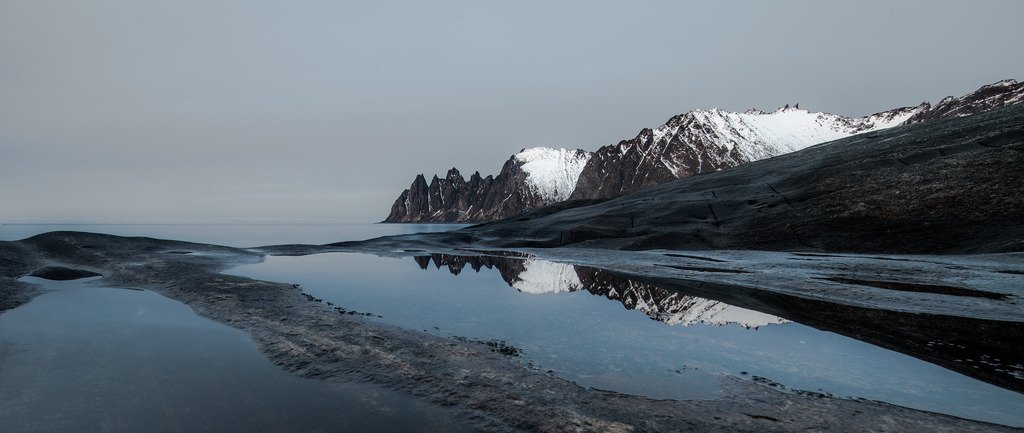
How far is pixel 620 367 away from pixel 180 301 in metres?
15.1

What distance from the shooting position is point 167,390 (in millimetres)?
7180

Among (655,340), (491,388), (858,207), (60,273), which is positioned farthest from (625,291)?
(858,207)

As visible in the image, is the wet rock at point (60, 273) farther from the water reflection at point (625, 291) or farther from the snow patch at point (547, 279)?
the snow patch at point (547, 279)

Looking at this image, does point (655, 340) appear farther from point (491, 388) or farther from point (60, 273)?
point (60, 273)

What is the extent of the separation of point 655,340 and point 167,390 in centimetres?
992

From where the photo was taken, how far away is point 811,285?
1873 centimetres

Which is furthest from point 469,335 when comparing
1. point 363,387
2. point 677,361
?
point 677,361

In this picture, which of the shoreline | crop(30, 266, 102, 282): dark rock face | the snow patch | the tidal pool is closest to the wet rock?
crop(30, 266, 102, 282): dark rock face

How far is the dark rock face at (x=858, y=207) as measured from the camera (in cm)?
3441

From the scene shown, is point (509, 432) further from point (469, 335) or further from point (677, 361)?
point (469, 335)

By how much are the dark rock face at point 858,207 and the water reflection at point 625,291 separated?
1860 centimetres

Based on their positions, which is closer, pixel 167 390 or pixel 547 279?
pixel 167 390

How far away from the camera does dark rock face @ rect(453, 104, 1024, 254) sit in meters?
34.4

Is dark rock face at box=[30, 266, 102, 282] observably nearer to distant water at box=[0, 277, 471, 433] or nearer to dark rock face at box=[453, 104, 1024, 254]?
distant water at box=[0, 277, 471, 433]
